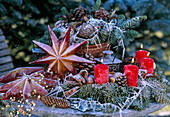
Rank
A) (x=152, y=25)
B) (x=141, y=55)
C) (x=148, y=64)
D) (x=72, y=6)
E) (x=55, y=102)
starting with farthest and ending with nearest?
(x=72, y=6), (x=152, y=25), (x=141, y=55), (x=148, y=64), (x=55, y=102)

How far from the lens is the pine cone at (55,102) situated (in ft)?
3.48

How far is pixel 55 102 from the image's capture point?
107 centimetres

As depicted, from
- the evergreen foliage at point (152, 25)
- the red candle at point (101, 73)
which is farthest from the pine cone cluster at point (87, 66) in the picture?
the evergreen foliage at point (152, 25)

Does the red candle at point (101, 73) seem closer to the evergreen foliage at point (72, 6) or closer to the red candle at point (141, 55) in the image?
the red candle at point (141, 55)

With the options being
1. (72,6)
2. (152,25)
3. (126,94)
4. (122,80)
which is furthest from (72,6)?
(126,94)

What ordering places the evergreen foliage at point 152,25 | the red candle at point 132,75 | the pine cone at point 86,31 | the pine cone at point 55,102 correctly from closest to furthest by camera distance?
the pine cone at point 55,102
the red candle at point 132,75
the pine cone at point 86,31
the evergreen foliage at point 152,25

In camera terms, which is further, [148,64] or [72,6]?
[72,6]

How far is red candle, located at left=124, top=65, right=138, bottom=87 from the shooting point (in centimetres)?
119

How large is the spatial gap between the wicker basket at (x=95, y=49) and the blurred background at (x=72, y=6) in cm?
51

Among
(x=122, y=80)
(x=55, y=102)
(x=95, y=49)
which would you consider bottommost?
(x=55, y=102)

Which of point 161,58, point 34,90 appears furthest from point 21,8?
point 161,58

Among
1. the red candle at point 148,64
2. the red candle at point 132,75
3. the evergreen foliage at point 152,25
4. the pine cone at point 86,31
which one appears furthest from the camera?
the evergreen foliage at point 152,25

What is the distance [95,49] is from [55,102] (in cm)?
65

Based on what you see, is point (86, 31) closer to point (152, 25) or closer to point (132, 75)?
point (132, 75)
